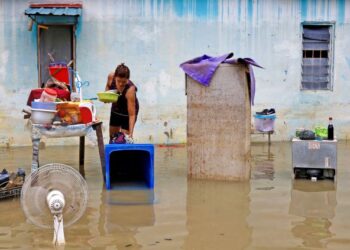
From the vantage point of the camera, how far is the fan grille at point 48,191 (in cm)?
498

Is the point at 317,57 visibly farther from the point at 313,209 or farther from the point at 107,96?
the point at 313,209

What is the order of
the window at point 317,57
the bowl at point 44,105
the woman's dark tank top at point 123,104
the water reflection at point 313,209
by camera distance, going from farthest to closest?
the window at point 317,57, the woman's dark tank top at point 123,104, the bowl at point 44,105, the water reflection at point 313,209

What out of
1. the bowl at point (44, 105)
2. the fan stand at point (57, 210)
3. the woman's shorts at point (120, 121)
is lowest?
the fan stand at point (57, 210)

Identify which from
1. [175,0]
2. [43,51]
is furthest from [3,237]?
[175,0]

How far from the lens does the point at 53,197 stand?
4.91 m

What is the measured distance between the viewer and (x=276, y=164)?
9.73m

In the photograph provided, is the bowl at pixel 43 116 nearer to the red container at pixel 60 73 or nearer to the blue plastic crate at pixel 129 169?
the blue plastic crate at pixel 129 169

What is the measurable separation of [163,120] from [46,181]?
291 inches

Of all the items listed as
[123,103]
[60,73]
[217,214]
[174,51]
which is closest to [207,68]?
[123,103]

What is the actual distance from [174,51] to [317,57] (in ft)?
11.4

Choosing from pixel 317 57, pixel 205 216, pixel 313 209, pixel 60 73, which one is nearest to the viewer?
pixel 205 216

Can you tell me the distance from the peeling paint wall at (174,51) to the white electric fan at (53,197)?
6898 mm

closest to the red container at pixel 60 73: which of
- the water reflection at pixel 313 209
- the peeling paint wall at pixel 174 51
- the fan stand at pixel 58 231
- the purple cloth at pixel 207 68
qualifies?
the peeling paint wall at pixel 174 51

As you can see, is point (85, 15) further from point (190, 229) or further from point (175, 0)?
point (190, 229)
